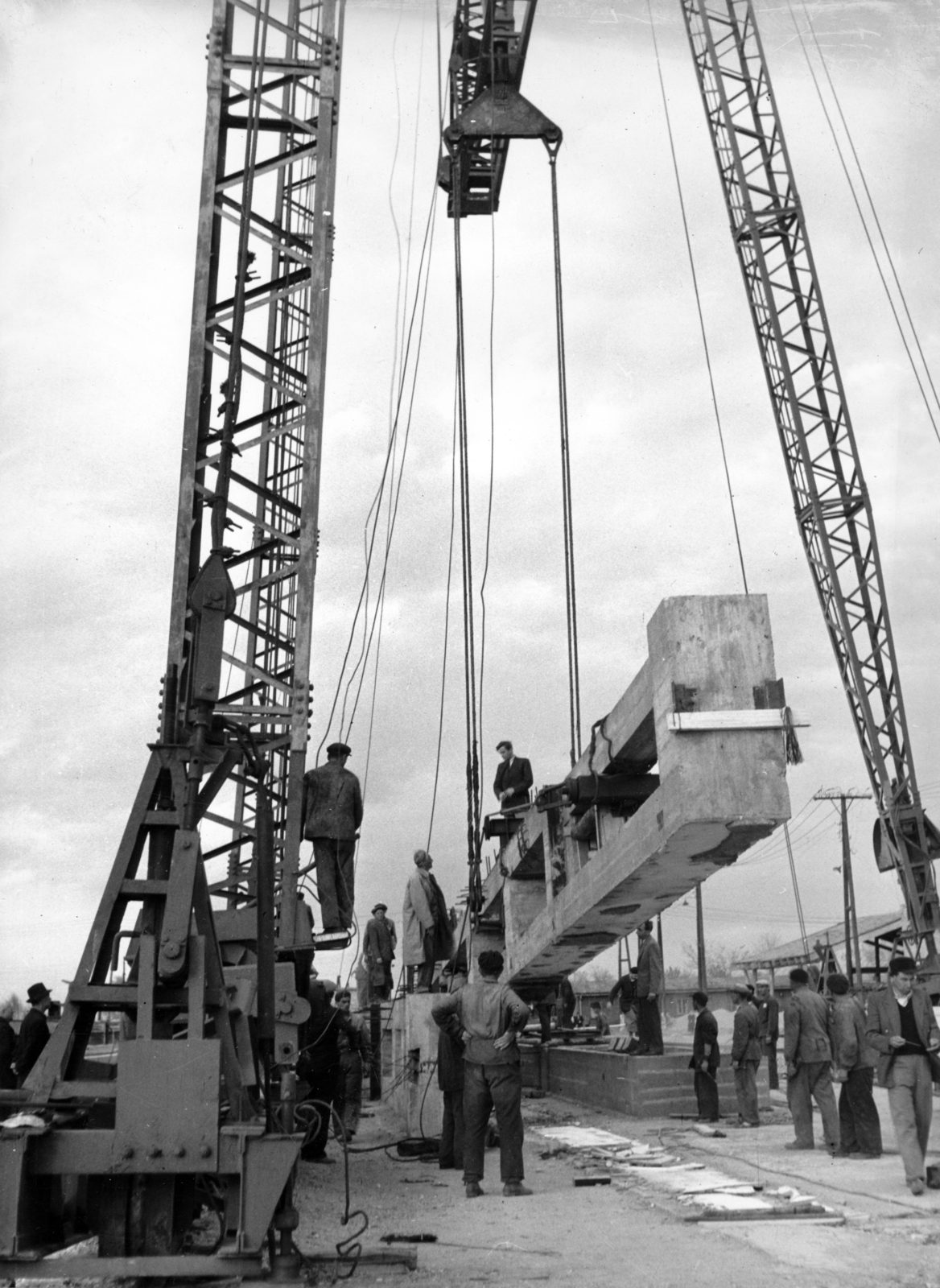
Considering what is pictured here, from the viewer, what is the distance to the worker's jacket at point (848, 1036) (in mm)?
10680

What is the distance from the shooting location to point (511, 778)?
14.2m

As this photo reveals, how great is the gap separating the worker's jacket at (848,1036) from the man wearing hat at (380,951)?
7691 millimetres

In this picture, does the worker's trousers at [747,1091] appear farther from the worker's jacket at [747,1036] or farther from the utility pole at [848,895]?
Answer: the utility pole at [848,895]

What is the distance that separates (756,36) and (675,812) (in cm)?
2608

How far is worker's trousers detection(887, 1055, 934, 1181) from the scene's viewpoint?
8.56 meters

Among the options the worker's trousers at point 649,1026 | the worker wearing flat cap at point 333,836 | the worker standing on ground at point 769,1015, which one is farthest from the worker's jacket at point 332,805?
the worker standing on ground at point 769,1015

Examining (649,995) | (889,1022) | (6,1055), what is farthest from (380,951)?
(889,1022)

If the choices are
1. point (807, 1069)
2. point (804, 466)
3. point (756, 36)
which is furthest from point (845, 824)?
point (807, 1069)

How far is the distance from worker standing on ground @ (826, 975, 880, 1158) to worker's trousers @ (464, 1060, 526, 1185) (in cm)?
309

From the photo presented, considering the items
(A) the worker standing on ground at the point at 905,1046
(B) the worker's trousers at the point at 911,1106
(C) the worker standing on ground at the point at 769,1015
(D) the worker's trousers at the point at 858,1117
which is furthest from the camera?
(C) the worker standing on ground at the point at 769,1015

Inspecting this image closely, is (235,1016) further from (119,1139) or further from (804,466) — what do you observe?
(804,466)

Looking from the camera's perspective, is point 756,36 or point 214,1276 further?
point 756,36

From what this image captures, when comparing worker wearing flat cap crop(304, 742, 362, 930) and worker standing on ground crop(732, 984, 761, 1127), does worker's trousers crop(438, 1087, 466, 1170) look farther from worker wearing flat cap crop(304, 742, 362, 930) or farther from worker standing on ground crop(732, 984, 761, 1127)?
worker standing on ground crop(732, 984, 761, 1127)

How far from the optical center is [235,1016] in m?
6.83
